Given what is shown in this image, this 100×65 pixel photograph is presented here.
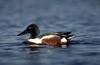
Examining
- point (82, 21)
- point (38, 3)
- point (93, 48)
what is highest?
point (38, 3)

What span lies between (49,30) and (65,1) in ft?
59.8

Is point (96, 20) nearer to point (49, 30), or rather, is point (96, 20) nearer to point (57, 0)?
point (49, 30)

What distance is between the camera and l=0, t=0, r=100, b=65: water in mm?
18516

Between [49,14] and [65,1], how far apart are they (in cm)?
916

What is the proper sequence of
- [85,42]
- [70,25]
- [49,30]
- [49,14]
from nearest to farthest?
[85,42]
[49,30]
[70,25]
[49,14]

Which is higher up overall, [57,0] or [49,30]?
[57,0]

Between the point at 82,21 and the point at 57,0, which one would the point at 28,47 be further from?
the point at 57,0

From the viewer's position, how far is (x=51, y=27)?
28.7 m

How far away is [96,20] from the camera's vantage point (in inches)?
1257

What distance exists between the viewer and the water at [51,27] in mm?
18516

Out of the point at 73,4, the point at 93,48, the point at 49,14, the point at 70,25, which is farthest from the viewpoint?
the point at 73,4

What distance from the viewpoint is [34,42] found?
22.5 m

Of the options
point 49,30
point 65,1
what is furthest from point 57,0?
point 49,30

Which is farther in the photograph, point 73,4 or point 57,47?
point 73,4
